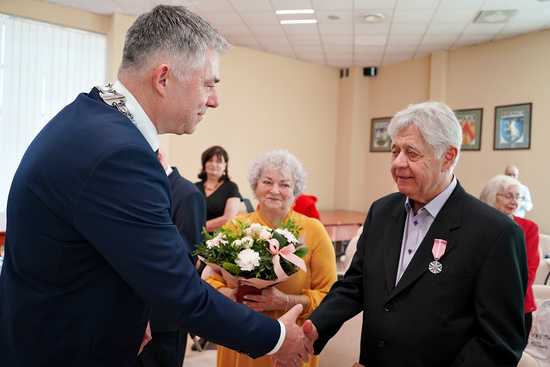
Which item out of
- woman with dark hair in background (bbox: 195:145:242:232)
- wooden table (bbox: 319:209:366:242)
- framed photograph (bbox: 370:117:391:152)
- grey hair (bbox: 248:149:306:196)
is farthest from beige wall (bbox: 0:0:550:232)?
grey hair (bbox: 248:149:306:196)

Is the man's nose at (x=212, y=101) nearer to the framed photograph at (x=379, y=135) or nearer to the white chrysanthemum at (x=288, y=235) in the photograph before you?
the white chrysanthemum at (x=288, y=235)

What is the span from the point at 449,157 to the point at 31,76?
554 centimetres

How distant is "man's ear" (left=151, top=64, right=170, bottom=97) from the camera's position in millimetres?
1218

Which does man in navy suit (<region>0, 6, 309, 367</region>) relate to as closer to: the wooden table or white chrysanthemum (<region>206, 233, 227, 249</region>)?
white chrysanthemum (<region>206, 233, 227, 249</region>)

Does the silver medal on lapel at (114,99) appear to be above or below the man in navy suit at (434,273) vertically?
above

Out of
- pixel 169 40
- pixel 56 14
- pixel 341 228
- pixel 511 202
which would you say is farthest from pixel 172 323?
pixel 56 14

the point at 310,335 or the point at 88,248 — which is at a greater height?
the point at 88,248

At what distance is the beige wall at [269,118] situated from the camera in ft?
23.8

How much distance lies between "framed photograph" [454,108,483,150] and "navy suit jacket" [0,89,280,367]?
22.1 feet

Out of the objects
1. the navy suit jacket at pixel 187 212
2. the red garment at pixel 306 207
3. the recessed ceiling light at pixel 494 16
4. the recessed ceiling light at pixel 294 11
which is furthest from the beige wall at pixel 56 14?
the recessed ceiling light at pixel 494 16

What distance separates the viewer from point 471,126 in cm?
715

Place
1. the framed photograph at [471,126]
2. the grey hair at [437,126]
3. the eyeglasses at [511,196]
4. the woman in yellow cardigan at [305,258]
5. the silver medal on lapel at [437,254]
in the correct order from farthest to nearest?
the framed photograph at [471,126] → the eyeglasses at [511,196] → the woman in yellow cardigan at [305,258] → the grey hair at [437,126] → the silver medal on lapel at [437,254]

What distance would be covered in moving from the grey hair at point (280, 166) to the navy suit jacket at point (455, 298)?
2.82 ft

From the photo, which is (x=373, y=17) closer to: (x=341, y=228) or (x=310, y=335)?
(x=341, y=228)
